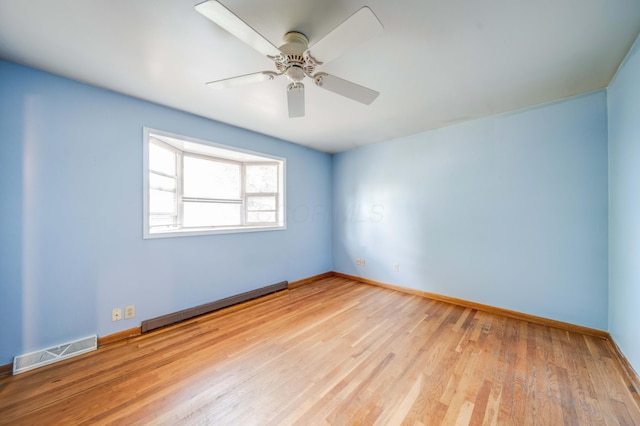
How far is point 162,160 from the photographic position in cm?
280

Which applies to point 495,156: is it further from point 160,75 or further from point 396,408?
point 160,75

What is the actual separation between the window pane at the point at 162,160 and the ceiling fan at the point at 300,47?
1.51 m

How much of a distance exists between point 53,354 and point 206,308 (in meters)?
1.24

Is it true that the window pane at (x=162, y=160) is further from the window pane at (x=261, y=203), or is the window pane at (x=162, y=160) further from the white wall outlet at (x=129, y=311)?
the white wall outlet at (x=129, y=311)

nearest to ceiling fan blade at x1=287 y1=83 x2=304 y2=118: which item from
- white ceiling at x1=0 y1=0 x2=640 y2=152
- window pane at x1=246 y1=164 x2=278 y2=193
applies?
white ceiling at x1=0 y1=0 x2=640 y2=152

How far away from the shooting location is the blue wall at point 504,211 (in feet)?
7.60

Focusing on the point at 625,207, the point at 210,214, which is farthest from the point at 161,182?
the point at 625,207

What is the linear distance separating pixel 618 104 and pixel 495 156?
3.19 feet

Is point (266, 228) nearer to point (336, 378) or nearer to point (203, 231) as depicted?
point (203, 231)

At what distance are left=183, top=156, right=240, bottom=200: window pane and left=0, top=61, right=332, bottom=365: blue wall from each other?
537mm

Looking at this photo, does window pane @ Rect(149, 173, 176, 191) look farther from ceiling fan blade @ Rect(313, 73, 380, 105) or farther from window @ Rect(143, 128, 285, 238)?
ceiling fan blade @ Rect(313, 73, 380, 105)

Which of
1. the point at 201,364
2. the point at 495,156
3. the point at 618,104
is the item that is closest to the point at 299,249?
the point at 201,364

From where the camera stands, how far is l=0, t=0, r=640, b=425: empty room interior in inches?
56.9

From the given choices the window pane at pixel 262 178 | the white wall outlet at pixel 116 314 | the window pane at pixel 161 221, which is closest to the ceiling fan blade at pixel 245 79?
the window pane at pixel 161 221
